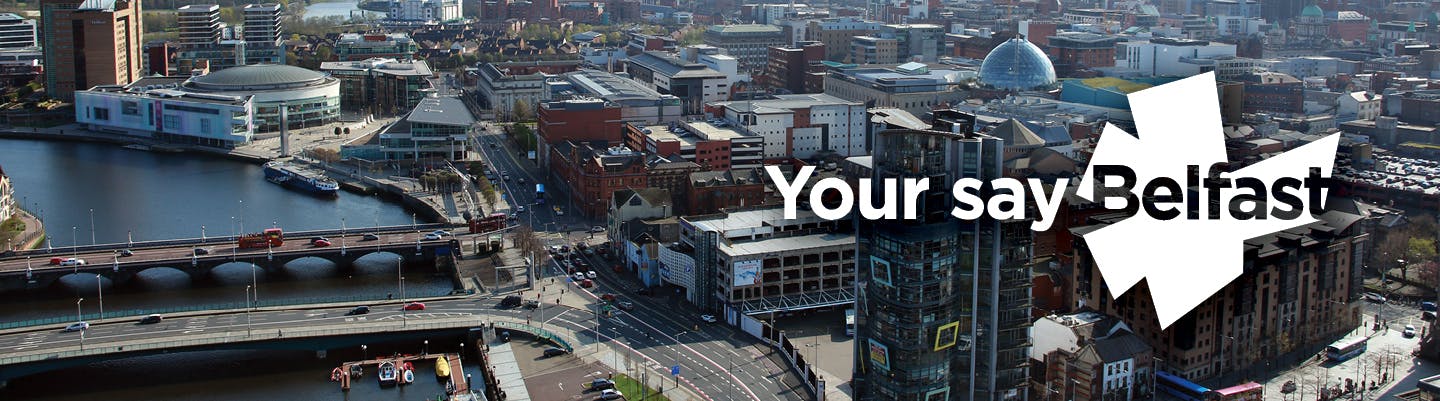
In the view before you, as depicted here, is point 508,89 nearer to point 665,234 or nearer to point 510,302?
point 665,234

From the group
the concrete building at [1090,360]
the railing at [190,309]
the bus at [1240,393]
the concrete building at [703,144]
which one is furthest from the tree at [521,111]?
the bus at [1240,393]

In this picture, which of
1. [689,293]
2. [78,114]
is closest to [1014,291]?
[689,293]

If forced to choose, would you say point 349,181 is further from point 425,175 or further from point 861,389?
point 861,389

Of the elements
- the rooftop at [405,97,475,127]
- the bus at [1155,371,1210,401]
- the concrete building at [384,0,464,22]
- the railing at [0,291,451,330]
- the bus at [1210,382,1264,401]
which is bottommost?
the bus at [1155,371,1210,401]

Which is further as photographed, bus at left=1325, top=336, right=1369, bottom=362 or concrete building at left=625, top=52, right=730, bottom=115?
concrete building at left=625, top=52, right=730, bottom=115

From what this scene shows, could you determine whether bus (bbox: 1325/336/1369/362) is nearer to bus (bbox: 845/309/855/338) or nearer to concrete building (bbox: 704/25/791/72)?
bus (bbox: 845/309/855/338)

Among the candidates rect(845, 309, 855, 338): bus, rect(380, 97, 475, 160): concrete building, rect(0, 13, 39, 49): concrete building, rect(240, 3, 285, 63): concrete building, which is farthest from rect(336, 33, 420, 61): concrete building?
rect(845, 309, 855, 338): bus
